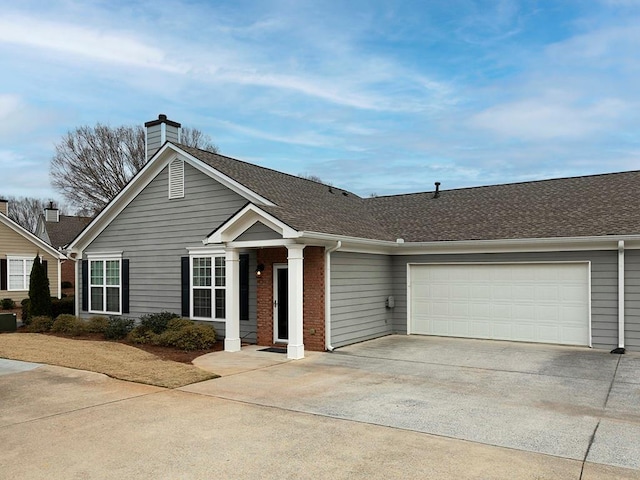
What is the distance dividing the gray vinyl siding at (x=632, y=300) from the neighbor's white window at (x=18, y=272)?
997 inches

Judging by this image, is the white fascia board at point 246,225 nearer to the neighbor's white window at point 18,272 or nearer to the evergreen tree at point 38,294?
the evergreen tree at point 38,294

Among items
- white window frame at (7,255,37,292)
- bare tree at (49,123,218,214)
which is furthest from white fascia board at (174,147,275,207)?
bare tree at (49,123,218,214)

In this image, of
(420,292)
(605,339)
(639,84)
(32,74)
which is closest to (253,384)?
(420,292)

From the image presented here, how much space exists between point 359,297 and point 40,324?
10380 millimetres

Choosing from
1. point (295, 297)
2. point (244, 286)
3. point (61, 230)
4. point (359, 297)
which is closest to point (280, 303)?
point (244, 286)

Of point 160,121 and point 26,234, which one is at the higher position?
point 160,121

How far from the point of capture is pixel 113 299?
635 inches

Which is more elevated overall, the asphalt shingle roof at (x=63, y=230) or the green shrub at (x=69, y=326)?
the asphalt shingle roof at (x=63, y=230)

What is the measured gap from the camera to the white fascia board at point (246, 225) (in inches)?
444

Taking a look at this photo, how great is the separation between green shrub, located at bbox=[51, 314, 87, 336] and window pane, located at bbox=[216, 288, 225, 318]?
4.60 metres

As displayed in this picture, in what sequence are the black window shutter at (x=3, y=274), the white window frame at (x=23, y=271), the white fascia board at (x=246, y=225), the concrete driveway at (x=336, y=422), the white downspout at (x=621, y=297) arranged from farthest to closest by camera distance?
the white window frame at (x=23, y=271) < the black window shutter at (x=3, y=274) < the white downspout at (x=621, y=297) < the white fascia board at (x=246, y=225) < the concrete driveway at (x=336, y=422)

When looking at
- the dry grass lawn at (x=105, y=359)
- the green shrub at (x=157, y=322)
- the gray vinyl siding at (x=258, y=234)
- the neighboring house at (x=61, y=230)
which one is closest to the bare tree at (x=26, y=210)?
the neighboring house at (x=61, y=230)

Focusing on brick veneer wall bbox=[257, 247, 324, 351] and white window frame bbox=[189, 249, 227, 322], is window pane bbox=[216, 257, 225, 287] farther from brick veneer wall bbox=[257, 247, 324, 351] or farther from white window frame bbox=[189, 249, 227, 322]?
brick veneer wall bbox=[257, 247, 324, 351]

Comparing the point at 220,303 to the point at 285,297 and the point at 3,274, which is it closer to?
the point at 285,297
